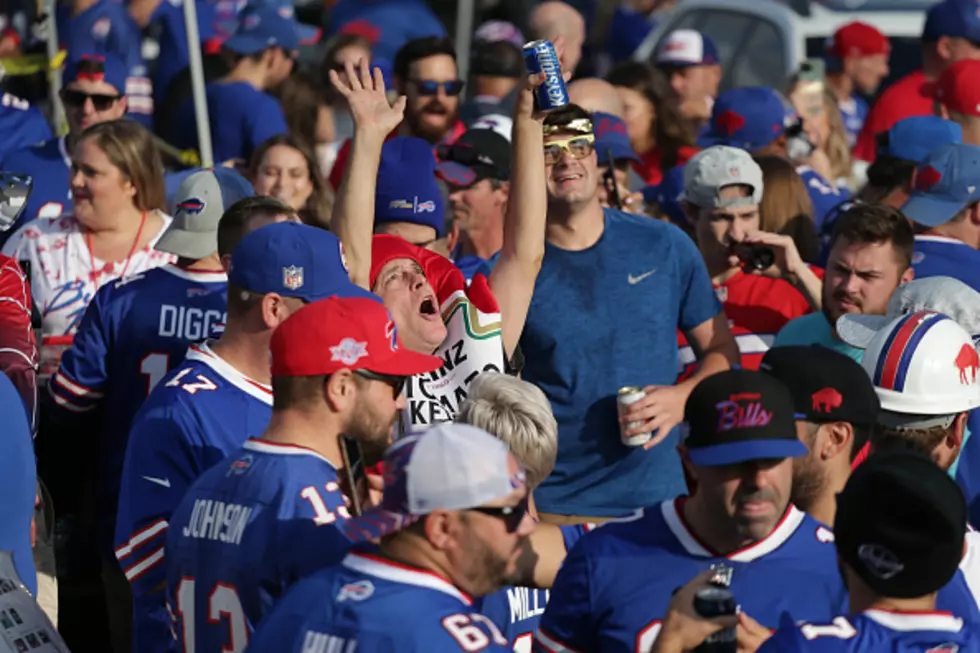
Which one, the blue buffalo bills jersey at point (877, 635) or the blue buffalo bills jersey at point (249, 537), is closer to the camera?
the blue buffalo bills jersey at point (877, 635)

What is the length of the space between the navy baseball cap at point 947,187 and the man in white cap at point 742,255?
23.1 inches

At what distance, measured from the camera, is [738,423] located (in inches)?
159

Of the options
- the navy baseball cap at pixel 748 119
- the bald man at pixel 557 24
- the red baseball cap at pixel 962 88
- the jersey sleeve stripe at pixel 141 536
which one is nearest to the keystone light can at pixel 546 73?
the jersey sleeve stripe at pixel 141 536

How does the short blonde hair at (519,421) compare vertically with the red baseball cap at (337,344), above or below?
below

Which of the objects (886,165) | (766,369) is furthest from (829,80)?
(766,369)

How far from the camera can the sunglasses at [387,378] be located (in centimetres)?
434

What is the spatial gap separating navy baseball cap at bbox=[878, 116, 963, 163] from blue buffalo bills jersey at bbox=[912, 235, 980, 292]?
1.10 meters

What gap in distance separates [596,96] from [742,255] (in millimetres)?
2206

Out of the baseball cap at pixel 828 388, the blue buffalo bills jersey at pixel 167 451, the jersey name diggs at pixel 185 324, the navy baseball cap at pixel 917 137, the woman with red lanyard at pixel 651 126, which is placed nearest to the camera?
the baseball cap at pixel 828 388

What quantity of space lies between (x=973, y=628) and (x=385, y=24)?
10090 mm

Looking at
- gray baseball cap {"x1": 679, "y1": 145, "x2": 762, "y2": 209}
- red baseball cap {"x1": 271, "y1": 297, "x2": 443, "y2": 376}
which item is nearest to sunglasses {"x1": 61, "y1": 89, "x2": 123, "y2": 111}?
gray baseball cap {"x1": 679, "y1": 145, "x2": 762, "y2": 209}

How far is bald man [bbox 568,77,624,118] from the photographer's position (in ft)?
29.8

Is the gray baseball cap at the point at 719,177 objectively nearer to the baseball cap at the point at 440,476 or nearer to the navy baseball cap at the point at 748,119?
the navy baseball cap at the point at 748,119

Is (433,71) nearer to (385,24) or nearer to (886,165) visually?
(886,165)
